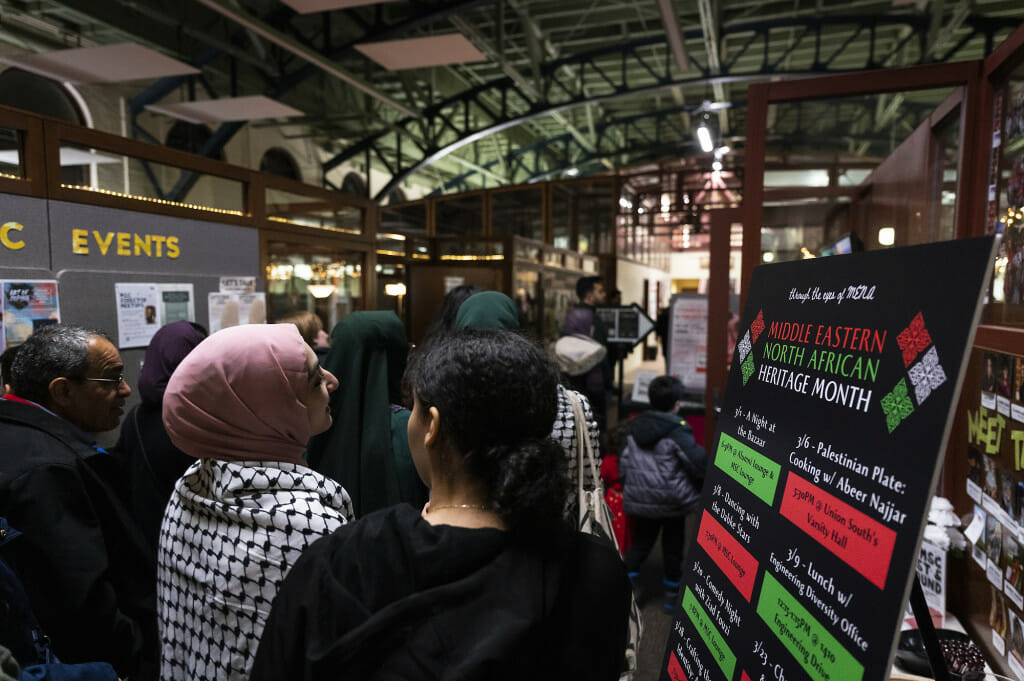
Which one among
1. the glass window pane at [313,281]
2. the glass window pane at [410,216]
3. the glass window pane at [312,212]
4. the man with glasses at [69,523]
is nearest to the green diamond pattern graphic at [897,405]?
the man with glasses at [69,523]

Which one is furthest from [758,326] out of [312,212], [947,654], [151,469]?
[312,212]

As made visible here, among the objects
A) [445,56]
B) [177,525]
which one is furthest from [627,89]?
[177,525]

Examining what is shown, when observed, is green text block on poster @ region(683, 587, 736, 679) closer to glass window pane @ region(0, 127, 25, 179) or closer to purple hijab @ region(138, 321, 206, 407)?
purple hijab @ region(138, 321, 206, 407)

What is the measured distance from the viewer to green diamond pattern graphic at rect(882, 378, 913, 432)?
0.87 meters

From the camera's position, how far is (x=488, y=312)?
2.16 m

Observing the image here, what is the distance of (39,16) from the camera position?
700 centimetres

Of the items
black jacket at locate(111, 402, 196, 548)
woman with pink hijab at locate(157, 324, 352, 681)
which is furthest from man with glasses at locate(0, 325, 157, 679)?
Result: woman with pink hijab at locate(157, 324, 352, 681)

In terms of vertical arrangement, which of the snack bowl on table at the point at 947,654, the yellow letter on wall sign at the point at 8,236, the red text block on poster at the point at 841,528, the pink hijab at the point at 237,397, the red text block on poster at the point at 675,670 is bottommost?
the snack bowl on table at the point at 947,654

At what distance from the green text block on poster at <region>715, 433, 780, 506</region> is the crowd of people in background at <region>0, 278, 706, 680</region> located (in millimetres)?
301

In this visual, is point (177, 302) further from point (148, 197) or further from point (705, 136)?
point (705, 136)

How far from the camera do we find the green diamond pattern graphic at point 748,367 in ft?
4.38

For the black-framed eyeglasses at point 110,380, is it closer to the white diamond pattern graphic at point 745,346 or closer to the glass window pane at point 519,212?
the white diamond pattern graphic at point 745,346

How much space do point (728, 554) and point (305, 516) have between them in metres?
0.84

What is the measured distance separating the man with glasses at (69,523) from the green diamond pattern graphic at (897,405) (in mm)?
1762
